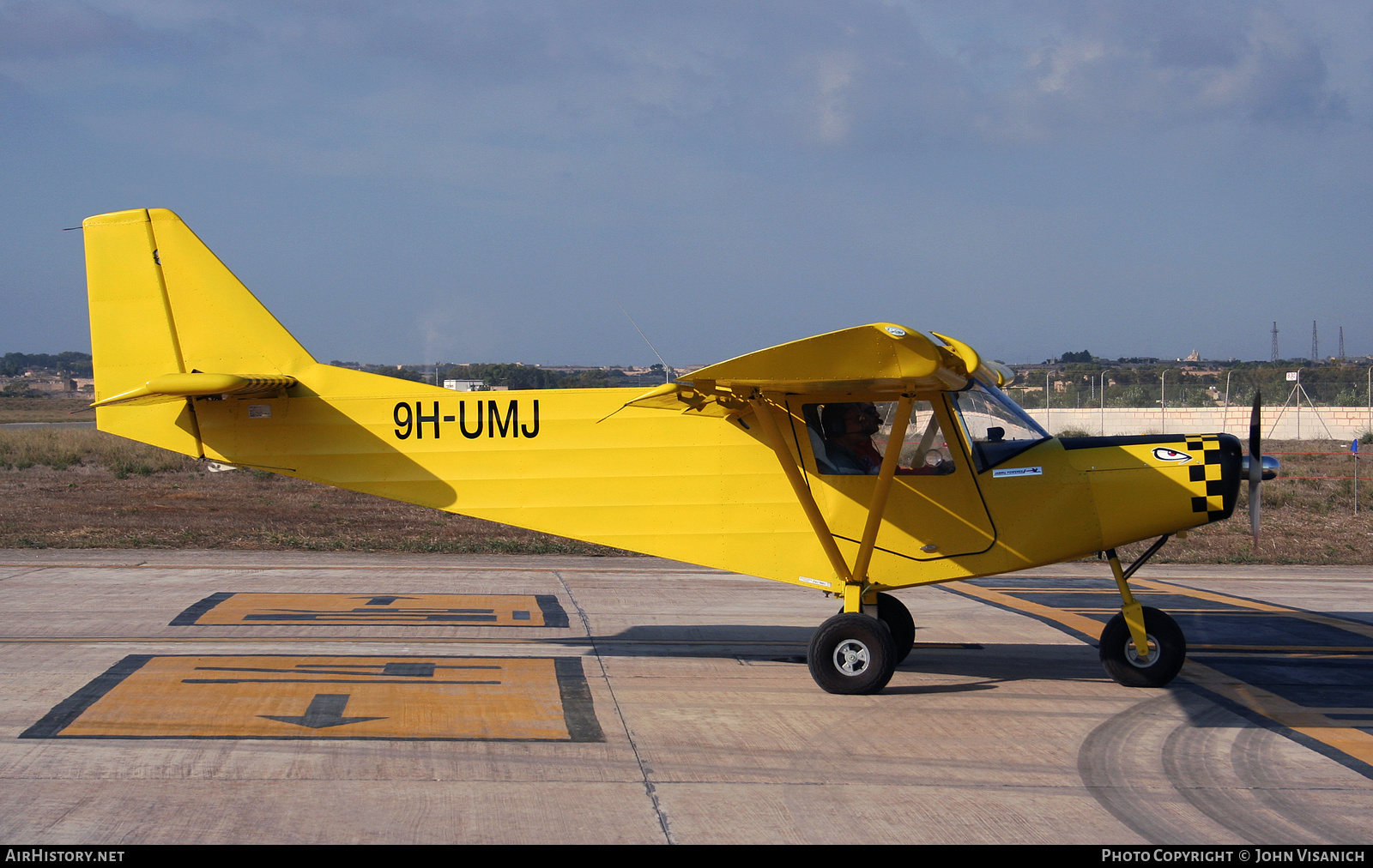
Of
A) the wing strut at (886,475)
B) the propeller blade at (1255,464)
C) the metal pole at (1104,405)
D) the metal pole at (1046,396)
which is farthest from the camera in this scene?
the metal pole at (1046,396)

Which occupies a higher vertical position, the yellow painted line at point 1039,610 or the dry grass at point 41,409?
the dry grass at point 41,409

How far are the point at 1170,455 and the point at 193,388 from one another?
25.3 feet

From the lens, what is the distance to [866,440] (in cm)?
792

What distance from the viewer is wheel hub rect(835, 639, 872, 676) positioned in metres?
7.44

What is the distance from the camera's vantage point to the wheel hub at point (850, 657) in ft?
24.4

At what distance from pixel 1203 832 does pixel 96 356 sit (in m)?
9.13

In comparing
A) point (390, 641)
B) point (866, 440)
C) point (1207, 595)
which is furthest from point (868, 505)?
point (1207, 595)

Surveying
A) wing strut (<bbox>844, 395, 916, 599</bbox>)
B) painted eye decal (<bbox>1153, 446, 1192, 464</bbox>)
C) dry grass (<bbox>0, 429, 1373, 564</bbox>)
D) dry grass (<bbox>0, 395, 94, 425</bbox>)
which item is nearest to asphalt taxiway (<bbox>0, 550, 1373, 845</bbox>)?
wing strut (<bbox>844, 395, 916, 599</bbox>)

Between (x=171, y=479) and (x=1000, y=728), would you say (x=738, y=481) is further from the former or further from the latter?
(x=171, y=479)

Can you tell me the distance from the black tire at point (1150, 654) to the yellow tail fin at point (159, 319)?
7.38 metres

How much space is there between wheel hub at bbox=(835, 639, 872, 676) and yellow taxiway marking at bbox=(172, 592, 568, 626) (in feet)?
11.4

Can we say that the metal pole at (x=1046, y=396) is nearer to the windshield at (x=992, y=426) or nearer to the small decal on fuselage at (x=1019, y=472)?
the windshield at (x=992, y=426)

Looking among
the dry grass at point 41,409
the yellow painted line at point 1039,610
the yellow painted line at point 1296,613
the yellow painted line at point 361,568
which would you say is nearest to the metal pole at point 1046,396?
the yellow painted line at point 1296,613

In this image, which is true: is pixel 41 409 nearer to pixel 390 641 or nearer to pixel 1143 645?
pixel 390 641
